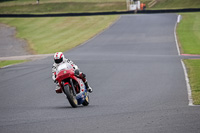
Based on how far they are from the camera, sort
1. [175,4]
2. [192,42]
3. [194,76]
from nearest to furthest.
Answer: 1. [194,76]
2. [192,42]
3. [175,4]

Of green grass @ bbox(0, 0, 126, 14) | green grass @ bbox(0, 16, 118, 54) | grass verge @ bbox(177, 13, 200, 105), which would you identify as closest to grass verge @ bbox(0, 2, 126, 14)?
green grass @ bbox(0, 0, 126, 14)

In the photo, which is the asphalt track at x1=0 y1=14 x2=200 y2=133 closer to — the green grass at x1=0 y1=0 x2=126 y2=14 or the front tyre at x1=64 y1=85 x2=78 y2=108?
the front tyre at x1=64 y1=85 x2=78 y2=108

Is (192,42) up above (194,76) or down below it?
below

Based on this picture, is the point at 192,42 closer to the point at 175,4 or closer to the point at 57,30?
the point at 57,30

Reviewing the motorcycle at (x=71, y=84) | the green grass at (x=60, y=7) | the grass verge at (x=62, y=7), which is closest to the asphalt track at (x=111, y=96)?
the motorcycle at (x=71, y=84)

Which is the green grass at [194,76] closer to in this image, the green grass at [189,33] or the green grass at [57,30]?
the green grass at [189,33]

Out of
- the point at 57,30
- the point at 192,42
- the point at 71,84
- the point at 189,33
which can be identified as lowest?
the point at 57,30

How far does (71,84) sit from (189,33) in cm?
3066

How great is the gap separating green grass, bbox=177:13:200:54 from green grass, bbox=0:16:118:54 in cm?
878

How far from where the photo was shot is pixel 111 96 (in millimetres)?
13938

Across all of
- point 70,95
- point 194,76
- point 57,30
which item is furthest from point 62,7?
point 70,95

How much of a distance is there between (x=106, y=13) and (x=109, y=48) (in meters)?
29.4

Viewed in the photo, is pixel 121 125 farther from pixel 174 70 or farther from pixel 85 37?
pixel 85 37

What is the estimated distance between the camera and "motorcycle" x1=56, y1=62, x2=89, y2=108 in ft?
36.2
